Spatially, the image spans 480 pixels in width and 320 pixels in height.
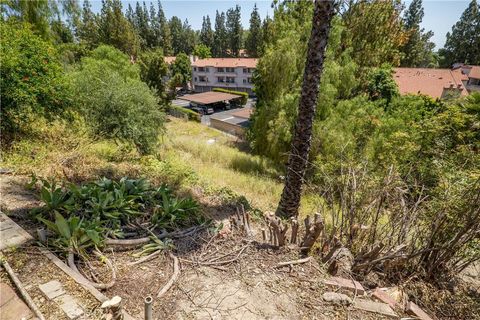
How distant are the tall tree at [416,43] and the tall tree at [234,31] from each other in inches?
1127

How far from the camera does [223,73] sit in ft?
141

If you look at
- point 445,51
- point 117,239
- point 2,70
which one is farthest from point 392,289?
point 445,51

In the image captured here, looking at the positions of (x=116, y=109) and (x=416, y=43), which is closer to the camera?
(x=116, y=109)

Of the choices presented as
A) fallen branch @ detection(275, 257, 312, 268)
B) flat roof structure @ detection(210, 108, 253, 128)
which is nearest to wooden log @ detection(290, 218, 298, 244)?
fallen branch @ detection(275, 257, 312, 268)

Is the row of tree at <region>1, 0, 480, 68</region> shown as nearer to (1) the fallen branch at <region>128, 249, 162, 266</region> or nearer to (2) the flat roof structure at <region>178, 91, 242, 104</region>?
(2) the flat roof structure at <region>178, 91, 242, 104</region>

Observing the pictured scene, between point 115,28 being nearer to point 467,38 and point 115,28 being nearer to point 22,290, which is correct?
point 22,290

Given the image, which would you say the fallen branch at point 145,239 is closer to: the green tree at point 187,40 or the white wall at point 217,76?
the white wall at point 217,76

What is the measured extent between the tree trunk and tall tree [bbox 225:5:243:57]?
51616 millimetres

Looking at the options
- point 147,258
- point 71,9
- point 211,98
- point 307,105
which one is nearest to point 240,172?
point 307,105

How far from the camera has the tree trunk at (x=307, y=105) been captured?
462cm

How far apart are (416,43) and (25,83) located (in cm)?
4003

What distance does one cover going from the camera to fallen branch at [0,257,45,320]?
242cm

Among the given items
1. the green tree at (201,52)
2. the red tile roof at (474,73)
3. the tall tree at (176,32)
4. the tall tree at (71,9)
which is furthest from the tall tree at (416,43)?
the tall tree at (176,32)

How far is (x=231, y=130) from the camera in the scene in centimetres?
2353
